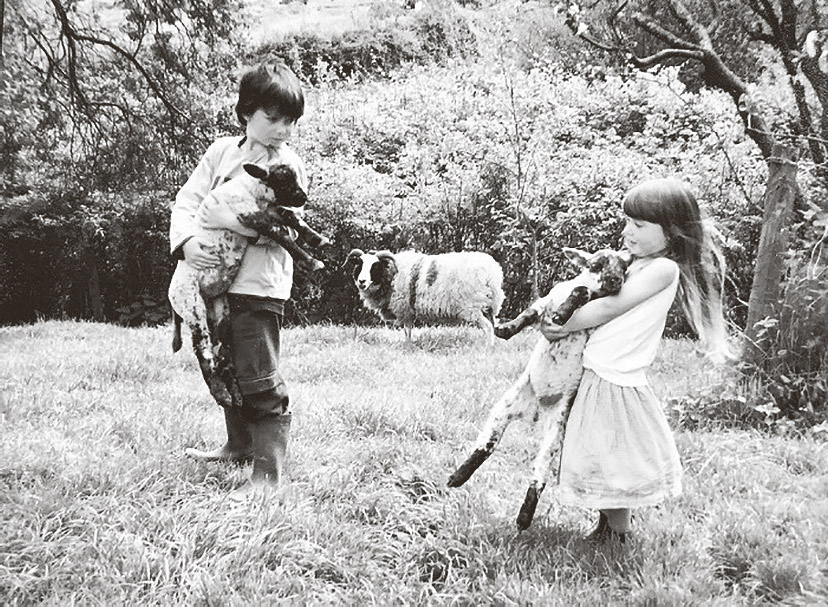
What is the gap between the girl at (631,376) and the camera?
2.50 m

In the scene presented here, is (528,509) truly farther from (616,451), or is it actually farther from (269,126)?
(269,126)

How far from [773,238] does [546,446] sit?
2897 mm

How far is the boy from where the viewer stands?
2889mm

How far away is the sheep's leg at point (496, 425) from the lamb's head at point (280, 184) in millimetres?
1200

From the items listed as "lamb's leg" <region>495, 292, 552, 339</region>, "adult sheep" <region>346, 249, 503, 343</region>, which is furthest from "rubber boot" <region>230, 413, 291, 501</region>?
"adult sheep" <region>346, 249, 503, 343</region>

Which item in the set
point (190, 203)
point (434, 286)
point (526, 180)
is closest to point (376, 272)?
point (434, 286)

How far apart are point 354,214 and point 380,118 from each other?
173 inches

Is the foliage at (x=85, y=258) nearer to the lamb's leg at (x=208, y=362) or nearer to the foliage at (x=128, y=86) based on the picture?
the foliage at (x=128, y=86)

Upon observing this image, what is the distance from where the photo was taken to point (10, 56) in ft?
23.2

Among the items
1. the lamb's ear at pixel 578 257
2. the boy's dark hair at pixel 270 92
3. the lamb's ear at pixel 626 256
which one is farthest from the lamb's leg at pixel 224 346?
the lamb's ear at pixel 626 256

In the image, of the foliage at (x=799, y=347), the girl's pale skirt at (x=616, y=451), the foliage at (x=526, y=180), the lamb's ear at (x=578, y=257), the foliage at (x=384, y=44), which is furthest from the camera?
the foliage at (x=384, y=44)

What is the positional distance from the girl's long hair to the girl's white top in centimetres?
13

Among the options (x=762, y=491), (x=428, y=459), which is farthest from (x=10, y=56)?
(x=762, y=491)

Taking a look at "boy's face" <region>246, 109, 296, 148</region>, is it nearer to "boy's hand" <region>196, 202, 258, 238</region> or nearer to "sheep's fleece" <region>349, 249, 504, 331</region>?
"boy's hand" <region>196, 202, 258, 238</region>
